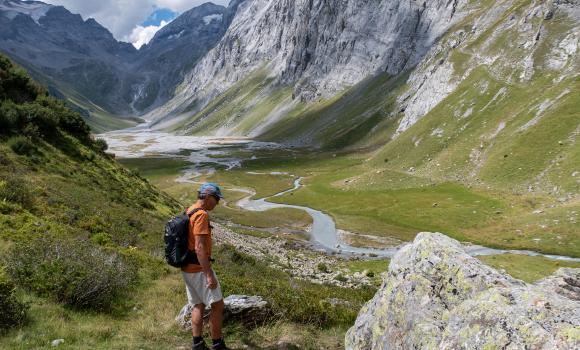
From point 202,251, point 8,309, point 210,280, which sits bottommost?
point 8,309

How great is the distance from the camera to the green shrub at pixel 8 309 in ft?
34.0

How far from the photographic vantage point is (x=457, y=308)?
7.99 metres

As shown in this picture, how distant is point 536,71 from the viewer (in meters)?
87.2

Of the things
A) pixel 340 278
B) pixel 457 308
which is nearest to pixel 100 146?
pixel 340 278

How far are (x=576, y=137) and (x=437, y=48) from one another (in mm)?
96073

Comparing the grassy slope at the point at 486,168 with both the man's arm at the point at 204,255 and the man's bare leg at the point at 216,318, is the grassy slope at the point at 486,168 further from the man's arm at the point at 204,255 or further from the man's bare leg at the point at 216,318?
the man's arm at the point at 204,255

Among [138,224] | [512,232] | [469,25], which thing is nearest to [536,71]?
[512,232]

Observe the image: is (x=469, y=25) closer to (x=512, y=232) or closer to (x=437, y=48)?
(x=437, y=48)

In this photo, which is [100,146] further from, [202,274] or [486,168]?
[486,168]

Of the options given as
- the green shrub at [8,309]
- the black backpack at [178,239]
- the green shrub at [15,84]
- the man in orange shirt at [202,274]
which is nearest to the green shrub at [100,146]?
the green shrub at [15,84]

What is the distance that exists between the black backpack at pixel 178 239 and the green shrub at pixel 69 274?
4.44 meters

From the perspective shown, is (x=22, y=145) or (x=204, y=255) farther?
(x=22, y=145)

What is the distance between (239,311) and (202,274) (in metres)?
2.74

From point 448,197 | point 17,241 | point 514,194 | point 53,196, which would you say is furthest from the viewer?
point 448,197
